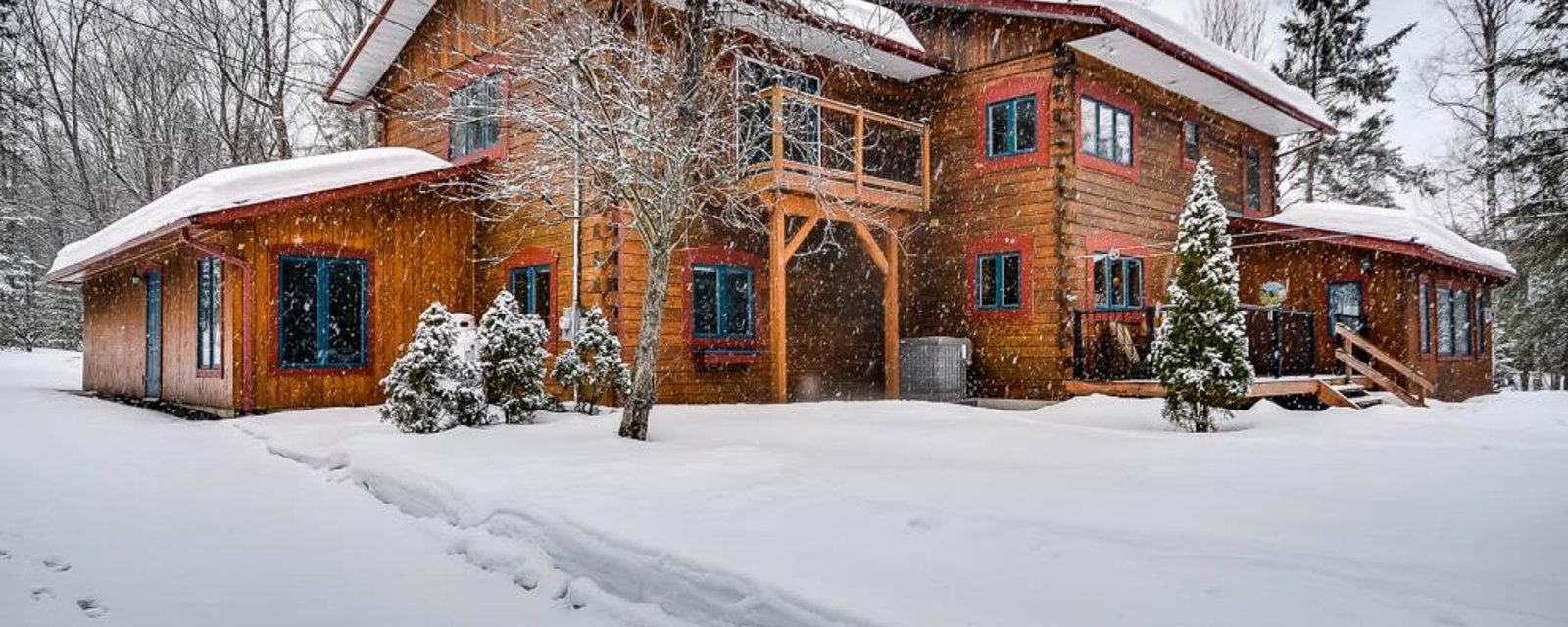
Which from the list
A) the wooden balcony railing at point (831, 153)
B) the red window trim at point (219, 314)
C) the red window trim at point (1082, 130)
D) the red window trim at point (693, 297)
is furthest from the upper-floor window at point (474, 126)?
the red window trim at point (1082, 130)

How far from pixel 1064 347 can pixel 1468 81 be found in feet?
70.2

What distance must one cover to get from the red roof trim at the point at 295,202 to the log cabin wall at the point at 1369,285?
42.5ft

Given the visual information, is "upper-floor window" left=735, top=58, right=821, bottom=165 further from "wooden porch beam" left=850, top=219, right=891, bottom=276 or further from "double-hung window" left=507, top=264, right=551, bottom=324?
"double-hung window" left=507, top=264, right=551, bottom=324

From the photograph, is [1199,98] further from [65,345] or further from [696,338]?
[65,345]

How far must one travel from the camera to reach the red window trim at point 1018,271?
45.6 ft

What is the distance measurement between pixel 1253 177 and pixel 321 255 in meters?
18.0

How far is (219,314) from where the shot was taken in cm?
1251

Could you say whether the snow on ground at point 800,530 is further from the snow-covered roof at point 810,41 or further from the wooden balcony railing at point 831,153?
the snow-covered roof at point 810,41

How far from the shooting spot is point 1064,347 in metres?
13.5

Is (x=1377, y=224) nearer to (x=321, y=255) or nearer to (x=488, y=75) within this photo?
(x=488, y=75)

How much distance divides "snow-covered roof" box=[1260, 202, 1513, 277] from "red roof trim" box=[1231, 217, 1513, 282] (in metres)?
0.04

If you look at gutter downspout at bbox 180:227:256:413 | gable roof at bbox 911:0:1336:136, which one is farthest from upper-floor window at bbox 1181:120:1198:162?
gutter downspout at bbox 180:227:256:413

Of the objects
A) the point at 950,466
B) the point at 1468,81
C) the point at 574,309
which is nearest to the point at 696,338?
the point at 574,309

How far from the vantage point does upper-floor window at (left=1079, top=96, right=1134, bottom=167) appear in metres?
14.2
